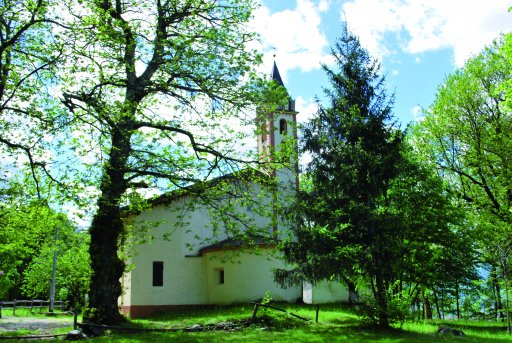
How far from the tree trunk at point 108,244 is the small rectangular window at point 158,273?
9184 millimetres

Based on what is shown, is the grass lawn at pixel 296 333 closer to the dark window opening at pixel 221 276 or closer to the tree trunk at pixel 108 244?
the tree trunk at pixel 108 244

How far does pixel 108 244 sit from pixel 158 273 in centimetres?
982

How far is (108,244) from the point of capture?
1734 centimetres

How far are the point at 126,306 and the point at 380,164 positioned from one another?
16779mm

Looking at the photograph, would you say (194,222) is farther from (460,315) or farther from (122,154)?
(460,315)

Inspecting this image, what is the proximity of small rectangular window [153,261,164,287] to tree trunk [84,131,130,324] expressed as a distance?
9184 millimetres

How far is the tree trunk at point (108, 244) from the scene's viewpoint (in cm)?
1622

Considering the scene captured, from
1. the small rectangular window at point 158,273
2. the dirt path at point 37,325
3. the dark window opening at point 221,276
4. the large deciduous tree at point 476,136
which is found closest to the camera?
the dirt path at point 37,325

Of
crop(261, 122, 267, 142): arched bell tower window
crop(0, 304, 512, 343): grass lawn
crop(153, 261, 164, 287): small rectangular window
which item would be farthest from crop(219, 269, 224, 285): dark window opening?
crop(261, 122, 267, 142): arched bell tower window

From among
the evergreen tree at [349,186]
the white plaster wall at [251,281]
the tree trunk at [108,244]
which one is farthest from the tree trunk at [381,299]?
the tree trunk at [108,244]

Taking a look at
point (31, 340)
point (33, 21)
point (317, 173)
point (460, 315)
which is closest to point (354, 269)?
point (317, 173)

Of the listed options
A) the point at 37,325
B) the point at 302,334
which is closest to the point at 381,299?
the point at 302,334

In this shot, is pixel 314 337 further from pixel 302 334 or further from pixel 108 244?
pixel 108 244

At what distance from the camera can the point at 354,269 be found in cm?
1644
